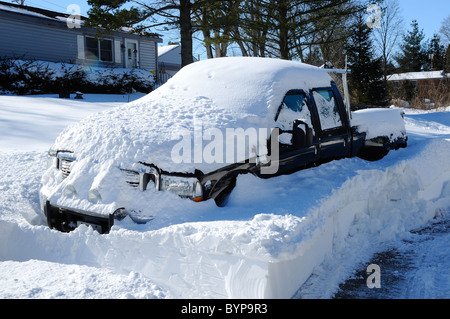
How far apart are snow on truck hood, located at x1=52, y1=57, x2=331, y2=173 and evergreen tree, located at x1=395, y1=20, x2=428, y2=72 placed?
61.8 meters

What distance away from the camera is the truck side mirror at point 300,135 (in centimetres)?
389

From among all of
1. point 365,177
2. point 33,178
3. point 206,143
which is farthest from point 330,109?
point 33,178

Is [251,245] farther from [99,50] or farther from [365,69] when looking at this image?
[365,69]

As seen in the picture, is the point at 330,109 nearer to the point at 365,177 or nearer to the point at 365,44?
the point at 365,177

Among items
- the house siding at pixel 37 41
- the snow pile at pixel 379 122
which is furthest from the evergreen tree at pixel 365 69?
the snow pile at pixel 379 122

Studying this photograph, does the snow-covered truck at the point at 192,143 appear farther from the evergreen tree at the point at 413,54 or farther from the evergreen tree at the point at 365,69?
the evergreen tree at the point at 413,54

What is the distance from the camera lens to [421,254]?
13.8ft

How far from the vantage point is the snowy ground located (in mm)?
2830

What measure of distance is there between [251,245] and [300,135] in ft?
4.92

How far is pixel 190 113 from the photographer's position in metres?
3.99

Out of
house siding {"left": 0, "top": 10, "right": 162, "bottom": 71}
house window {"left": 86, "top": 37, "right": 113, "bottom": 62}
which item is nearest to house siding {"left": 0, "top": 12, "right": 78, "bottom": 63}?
house siding {"left": 0, "top": 10, "right": 162, "bottom": 71}

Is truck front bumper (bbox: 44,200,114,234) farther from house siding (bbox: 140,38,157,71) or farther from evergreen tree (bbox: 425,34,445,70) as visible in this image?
evergreen tree (bbox: 425,34,445,70)

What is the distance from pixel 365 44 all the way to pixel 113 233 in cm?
2788
